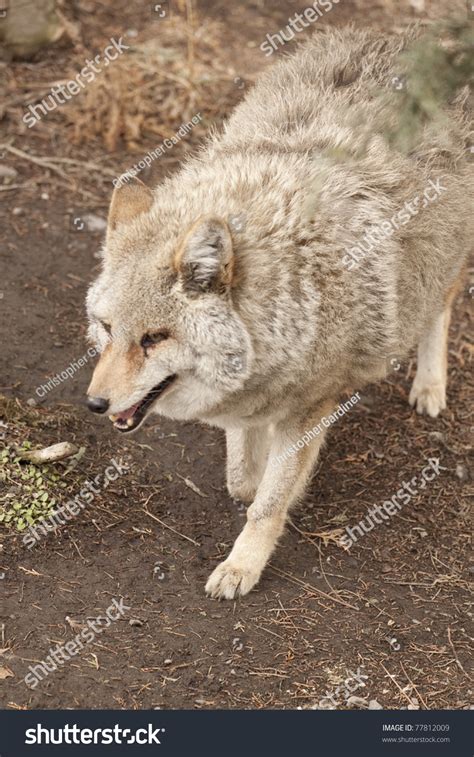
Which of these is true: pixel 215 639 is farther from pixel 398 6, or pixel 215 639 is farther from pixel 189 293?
pixel 398 6

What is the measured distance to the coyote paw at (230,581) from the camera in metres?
5.92

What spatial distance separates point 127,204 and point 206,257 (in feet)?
2.61

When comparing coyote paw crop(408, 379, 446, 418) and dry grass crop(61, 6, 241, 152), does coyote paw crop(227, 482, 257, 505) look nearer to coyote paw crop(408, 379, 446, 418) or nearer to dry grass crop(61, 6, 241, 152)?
coyote paw crop(408, 379, 446, 418)

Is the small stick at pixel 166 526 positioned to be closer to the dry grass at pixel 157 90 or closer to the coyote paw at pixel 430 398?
the coyote paw at pixel 430 398

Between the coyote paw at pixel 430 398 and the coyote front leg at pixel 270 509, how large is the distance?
1880mm

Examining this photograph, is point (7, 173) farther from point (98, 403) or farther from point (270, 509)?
point (98, 403)

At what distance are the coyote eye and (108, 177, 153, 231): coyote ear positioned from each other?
75 centimetres

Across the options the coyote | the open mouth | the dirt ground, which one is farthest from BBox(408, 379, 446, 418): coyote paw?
the open mouth

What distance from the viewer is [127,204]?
5.52m

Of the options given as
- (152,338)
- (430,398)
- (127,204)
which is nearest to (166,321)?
(152,338)

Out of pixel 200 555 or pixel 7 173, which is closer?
pixel 200 555

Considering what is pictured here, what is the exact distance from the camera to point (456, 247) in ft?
21.3

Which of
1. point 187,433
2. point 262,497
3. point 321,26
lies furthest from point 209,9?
point 262,497

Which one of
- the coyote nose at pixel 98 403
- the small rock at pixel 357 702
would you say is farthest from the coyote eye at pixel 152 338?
the small rock at pixel 357 702
